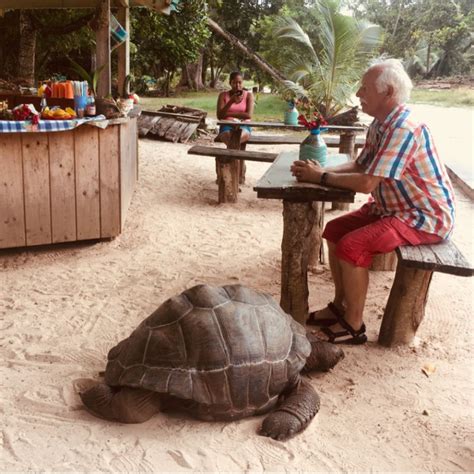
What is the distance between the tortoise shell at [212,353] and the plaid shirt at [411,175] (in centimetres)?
121

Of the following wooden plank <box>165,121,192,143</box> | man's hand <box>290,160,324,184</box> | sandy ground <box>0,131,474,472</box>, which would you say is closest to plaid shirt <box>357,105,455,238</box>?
man's hand <box>290,160,324,184</box>

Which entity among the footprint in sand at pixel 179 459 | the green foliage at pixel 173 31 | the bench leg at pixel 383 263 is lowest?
the footprint in sand at pixel 179 459

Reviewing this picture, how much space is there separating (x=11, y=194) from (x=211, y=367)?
3365 mm

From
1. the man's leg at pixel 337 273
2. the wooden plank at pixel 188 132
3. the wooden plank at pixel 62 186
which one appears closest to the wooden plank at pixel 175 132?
the wooden plank at pixel 188 132

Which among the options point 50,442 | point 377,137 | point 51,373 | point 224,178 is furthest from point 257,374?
point 224,178

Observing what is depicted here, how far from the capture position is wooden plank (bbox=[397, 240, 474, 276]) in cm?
338

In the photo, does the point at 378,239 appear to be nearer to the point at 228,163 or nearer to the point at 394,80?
the point at 394,80

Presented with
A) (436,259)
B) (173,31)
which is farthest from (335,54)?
(436,259)

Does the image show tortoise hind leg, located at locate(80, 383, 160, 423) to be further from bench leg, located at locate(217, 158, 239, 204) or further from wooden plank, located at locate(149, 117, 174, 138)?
wooden plank, located at locate(149, 117, 174, 138)

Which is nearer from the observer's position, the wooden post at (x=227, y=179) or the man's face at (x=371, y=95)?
the man's face at (x=371, y=95)

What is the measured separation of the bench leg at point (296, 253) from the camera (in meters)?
3.86

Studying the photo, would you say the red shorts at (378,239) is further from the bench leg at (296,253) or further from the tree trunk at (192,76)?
the tree trunk at (192,76)

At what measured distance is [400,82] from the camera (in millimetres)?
3564

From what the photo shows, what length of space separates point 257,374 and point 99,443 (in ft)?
2.80
